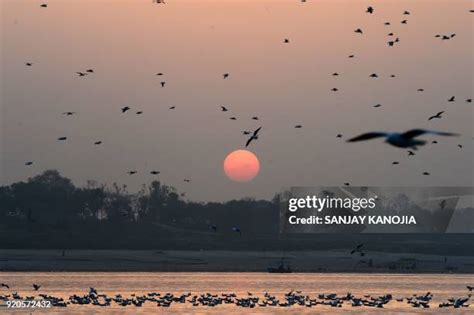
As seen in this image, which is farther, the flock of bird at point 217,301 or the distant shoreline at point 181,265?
the distant shoreline at point 181,265

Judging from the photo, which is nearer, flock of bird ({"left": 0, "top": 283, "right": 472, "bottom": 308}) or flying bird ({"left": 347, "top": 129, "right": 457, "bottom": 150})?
flying bird ({"left": 347, "top": 129, "right": 457, "bottom": 150})

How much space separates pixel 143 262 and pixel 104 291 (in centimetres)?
8444

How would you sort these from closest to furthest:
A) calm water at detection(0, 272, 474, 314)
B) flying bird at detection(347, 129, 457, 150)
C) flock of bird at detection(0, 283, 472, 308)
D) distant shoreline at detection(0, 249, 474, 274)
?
flying bird at detection(347, 129, 457, 150), calm water at detection(0, 272, 474, 314), flock of bird at detection(0, 283, 472, 308), distant shoreline at detection(0, 249, 474, 274)

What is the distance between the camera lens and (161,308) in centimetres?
7644

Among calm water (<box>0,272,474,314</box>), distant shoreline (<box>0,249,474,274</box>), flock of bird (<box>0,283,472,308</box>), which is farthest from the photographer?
distant shoreline (<box>0,249,474,274</box>)

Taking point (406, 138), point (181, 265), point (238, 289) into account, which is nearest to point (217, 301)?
point (238, 289)

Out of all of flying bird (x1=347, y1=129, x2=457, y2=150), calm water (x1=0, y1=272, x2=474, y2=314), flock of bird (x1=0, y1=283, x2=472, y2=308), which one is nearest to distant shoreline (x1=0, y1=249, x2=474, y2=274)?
calm water (x1=0, y1=272, x2=474, y2=314)

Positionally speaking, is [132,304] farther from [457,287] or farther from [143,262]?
[143,262]

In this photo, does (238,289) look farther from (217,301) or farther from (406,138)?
(406,138)

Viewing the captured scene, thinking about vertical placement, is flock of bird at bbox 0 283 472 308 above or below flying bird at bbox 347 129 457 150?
below

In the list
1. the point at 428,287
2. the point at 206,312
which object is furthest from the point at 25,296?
the point at 428,287

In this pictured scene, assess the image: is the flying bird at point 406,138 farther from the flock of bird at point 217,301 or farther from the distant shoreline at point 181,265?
the distant shoreline at point 181,265

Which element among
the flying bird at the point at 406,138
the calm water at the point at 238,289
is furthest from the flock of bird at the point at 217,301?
the flying bird at the point at 406,138

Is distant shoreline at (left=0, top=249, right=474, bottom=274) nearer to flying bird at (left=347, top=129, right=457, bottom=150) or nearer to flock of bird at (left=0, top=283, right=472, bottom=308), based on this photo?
flock of bird at (left=0, top=283, right=472, bottom=308)
